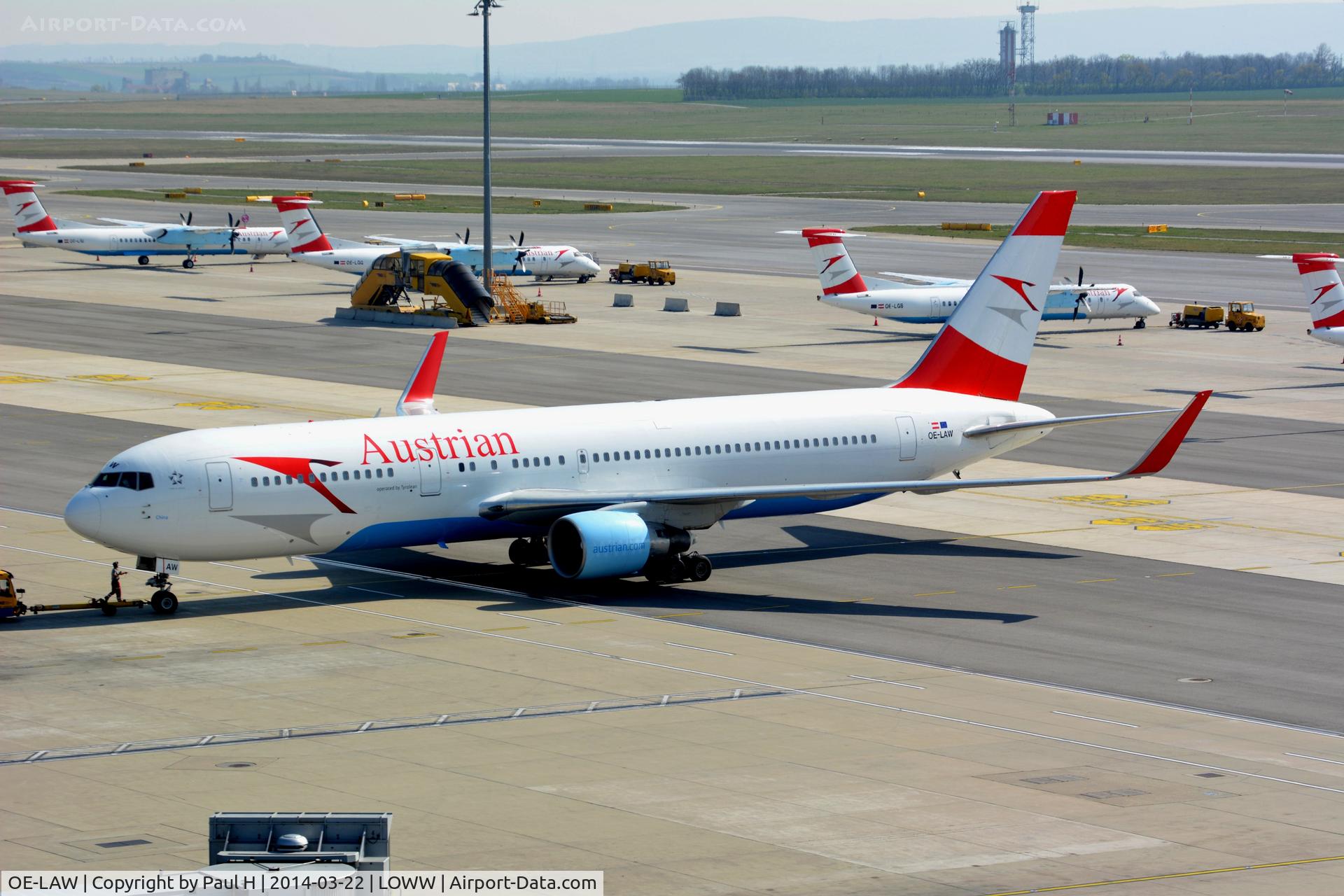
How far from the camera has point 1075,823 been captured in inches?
1082

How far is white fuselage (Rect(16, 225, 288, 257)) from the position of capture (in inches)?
5079

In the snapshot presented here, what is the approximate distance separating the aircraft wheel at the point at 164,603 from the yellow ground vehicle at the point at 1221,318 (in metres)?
71.8

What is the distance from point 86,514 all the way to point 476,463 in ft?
29.2

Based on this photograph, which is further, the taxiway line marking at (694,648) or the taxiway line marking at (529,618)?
the taxiway line marking at (529,618)

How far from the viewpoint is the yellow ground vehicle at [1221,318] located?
324ft

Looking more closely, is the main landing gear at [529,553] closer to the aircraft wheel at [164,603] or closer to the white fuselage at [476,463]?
the white fuselage at [476,463]

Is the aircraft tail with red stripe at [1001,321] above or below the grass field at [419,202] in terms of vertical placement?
below

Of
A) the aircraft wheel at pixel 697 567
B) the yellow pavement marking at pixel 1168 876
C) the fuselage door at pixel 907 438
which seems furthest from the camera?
the fuselage door at pixel 907 438

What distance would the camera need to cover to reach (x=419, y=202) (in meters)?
180

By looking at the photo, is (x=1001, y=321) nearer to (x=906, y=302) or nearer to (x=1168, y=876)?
(x=1168, y=876)

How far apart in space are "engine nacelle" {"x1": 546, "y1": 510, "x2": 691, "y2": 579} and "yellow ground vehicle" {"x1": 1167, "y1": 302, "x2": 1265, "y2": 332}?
63.7 metres

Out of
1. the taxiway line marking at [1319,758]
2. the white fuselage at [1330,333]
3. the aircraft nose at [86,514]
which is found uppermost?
the white fuselage at [1330,333]

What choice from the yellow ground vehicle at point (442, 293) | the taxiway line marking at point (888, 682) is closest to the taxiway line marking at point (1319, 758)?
the taxiway line marking at point (888, 682)

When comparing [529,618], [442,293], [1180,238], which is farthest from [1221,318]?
[529,618]
